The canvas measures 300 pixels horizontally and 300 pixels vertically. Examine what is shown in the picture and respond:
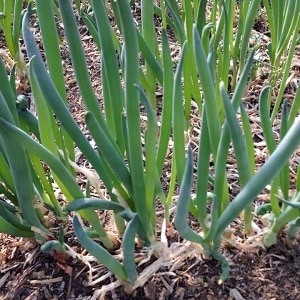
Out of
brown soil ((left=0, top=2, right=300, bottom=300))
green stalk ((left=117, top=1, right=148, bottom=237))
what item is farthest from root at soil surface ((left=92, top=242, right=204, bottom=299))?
green stalk ((left=117, top=1, right=148, bottom=237))

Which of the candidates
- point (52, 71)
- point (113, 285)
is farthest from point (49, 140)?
point (113, 285)

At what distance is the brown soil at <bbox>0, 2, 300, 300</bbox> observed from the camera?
3.15 feet

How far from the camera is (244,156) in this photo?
2.68ft

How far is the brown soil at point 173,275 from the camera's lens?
96 centimetres

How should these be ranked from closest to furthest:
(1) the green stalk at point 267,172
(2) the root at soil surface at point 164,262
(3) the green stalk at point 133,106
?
(1) the green stalk at point 267,172 → (3) the green stalk at point 133,106 → (2) the root at soil surface at point 164,262

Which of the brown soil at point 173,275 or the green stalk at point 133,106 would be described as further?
the brown soil at point 173,275

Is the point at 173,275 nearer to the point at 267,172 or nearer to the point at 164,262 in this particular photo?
the point at 164,262

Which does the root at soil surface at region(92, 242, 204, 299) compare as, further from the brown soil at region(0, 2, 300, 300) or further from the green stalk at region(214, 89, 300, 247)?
the green stalk at region(214, 89, 300, 247)

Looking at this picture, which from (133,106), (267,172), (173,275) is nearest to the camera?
(267,172)

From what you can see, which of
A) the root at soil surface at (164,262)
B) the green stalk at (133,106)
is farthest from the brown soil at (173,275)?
the green stalk at (133,106)

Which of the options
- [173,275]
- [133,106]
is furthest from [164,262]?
[133,106]

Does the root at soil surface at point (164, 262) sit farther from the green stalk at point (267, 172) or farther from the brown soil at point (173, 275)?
the green stalk at point (267, 172)

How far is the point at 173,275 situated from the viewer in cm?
98

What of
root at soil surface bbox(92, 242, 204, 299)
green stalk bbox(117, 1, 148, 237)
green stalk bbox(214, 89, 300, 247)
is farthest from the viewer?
root at soil surface bbox(92, 242, 204, 299)
